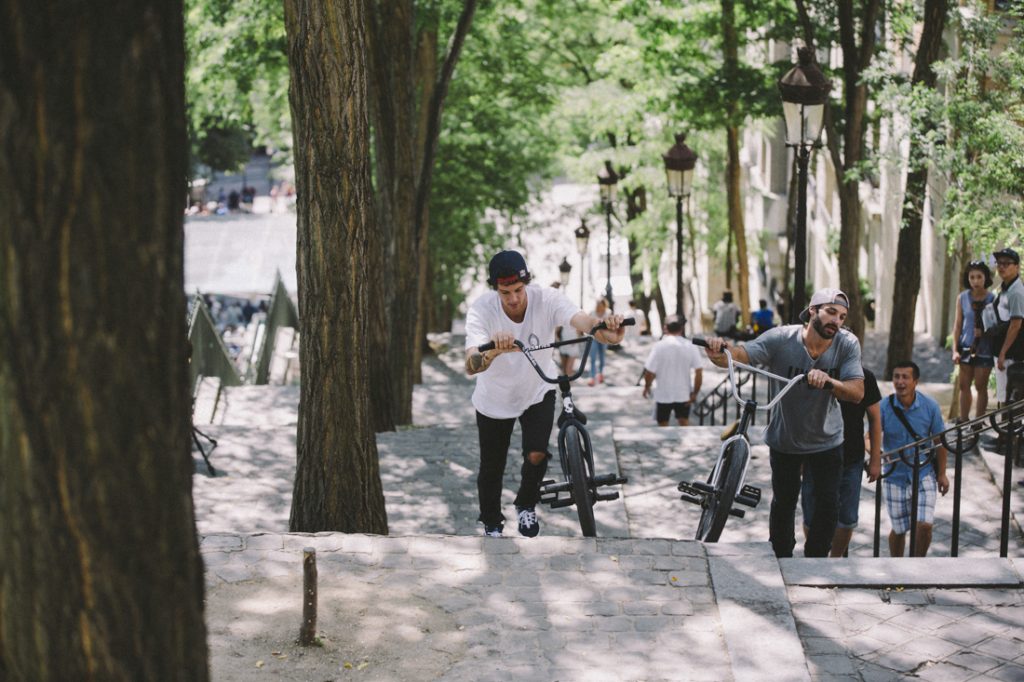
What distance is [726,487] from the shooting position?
7078mm

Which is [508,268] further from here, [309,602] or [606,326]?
[309,602]

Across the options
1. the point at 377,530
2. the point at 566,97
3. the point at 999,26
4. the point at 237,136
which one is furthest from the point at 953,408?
the point at 237,136

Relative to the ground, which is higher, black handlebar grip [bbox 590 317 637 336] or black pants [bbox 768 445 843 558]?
black handlebar grip [bbox 590 317 637 336]

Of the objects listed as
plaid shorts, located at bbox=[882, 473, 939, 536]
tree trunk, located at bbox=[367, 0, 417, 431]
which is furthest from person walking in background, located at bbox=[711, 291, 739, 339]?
plaid shorts, located at bbox=[882, 473, 939, 536]

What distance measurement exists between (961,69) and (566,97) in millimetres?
19270

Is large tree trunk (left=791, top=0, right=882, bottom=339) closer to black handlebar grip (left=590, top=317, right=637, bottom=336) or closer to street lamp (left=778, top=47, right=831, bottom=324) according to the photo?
street lamp (left=778, top=47, right=831, bottom=324)

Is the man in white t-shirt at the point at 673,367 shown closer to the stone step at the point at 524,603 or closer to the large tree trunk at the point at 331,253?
the large tree trunk at the point at 331,253

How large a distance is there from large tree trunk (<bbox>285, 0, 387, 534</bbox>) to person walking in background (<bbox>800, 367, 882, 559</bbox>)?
2.77 metres

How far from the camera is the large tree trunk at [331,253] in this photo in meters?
8.02

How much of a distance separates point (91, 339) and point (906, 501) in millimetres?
6652

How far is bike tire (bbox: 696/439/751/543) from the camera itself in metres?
7.04

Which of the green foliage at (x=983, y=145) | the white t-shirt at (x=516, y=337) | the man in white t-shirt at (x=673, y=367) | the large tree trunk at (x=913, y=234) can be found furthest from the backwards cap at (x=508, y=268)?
the large tree trunk at (x=913, y=234)

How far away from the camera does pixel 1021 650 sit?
590cm

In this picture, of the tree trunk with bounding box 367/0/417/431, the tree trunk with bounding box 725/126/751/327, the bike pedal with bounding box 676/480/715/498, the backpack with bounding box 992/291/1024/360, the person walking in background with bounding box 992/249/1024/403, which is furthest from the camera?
the tree trunk with bounding box 725/126/751/327
